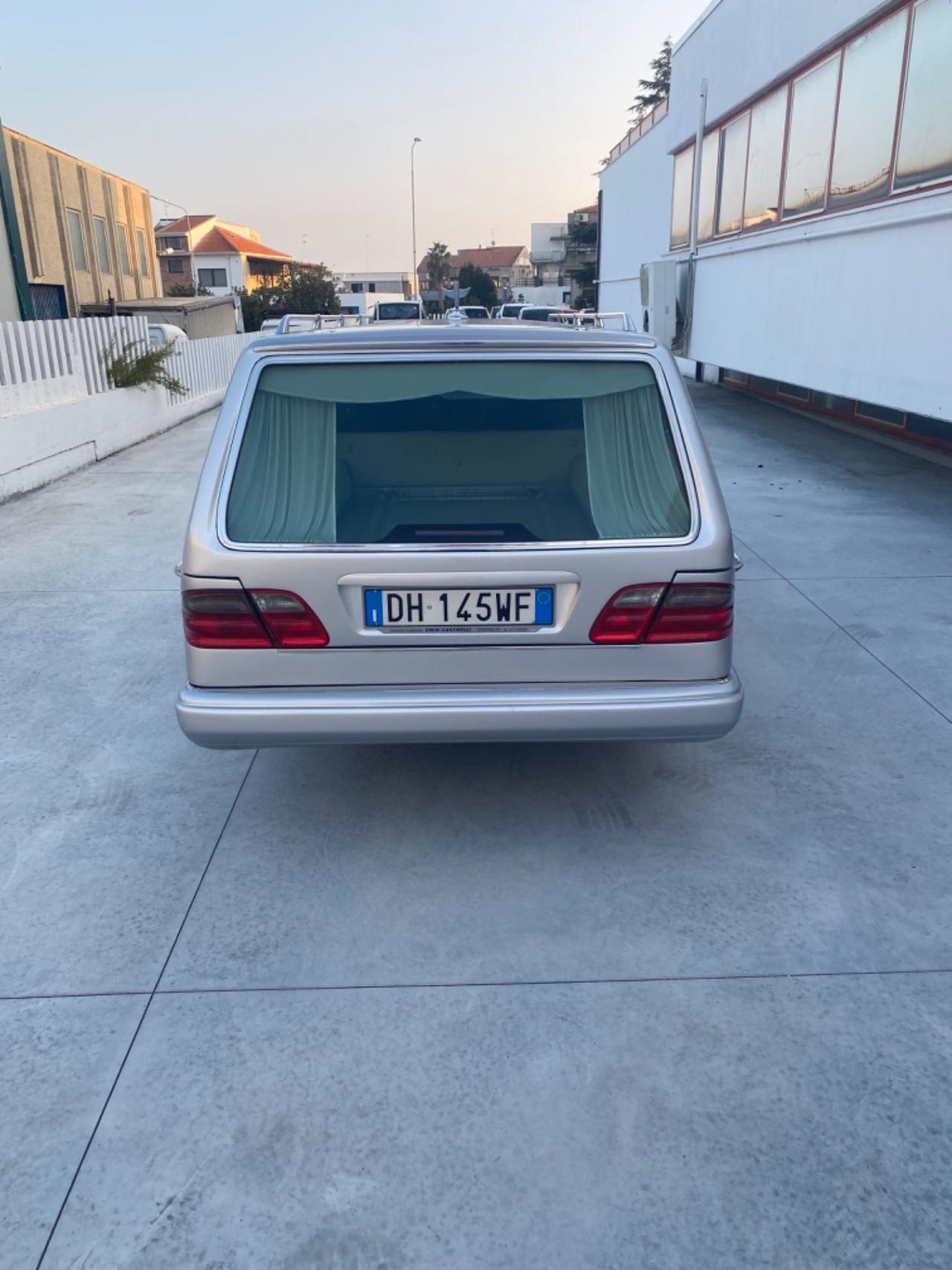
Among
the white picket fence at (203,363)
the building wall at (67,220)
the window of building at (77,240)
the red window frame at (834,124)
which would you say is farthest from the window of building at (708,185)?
A: the window of building at (77,240)

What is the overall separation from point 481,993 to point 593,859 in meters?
0.77

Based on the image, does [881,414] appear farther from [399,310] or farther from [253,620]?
[399,310]

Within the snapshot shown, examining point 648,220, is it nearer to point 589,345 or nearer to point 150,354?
point 150,354

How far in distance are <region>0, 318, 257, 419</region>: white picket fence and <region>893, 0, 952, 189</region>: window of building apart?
6.21 meters

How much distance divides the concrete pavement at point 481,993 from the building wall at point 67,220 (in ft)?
100

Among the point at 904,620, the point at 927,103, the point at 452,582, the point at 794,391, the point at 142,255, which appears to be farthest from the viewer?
the point at 142,255

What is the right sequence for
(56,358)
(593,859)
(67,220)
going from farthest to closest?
(67,220) < (56,358) < (593,859)

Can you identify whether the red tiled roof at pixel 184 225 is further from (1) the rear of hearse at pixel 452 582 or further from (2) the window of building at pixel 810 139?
(1) the rear of hearse at pixel 452 582

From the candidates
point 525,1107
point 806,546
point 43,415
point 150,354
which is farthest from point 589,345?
point 150,354

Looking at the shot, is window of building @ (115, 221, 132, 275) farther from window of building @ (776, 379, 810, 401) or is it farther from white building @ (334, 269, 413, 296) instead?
white building @ (334, 269, 413, 296)

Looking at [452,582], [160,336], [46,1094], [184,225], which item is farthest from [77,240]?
[184,225]

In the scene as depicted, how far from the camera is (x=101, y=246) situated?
132ft

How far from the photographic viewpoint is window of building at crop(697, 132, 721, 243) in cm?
1507

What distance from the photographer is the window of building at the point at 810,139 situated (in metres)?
10.1
